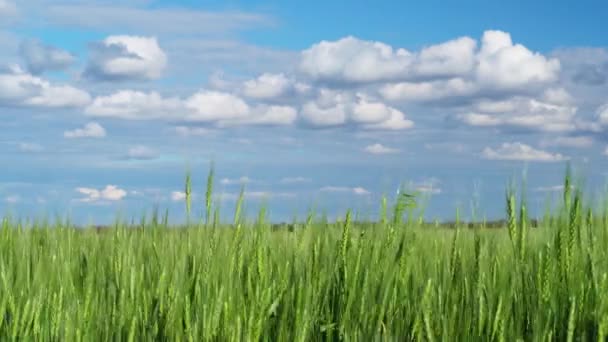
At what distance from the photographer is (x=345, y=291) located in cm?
260

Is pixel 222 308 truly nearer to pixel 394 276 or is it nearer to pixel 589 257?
pixel 394 276

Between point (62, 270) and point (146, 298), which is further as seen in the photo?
point (62, 270)

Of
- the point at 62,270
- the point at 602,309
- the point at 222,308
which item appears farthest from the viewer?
the point at 62,270

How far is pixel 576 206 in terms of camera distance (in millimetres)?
2359

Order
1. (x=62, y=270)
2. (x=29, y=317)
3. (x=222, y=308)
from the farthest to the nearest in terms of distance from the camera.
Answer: (x=62, y=270), (x=29, y=317), (x=222, y=308)

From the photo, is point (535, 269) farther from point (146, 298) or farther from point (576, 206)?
point (146, 298)

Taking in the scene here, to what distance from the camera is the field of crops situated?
2.38m

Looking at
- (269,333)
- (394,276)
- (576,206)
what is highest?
(576,206)

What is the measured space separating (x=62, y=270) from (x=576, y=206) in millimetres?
1909

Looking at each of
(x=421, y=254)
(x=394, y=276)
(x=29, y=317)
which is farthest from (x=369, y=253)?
(x=29, y=317)

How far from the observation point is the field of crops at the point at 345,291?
2.38 m

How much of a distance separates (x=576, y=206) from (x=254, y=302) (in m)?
1.01

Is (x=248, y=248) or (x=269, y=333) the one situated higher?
(x=248, y=248)

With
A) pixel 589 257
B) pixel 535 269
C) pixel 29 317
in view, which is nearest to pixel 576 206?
pixel 589 257
